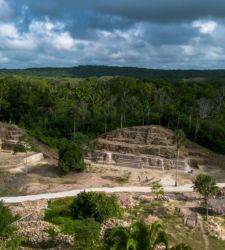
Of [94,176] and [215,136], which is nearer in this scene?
[94,176]

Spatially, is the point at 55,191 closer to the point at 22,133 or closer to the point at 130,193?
the point at 130,193

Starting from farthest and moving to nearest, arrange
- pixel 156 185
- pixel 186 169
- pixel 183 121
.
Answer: pixel 183 121 < pixel 186 169 < pixel 156 185

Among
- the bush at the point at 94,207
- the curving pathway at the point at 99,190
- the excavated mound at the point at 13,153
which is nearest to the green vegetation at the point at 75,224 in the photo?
the bush at the point at 94,207

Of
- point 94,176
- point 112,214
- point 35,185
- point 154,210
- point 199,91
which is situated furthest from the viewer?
point 199,91

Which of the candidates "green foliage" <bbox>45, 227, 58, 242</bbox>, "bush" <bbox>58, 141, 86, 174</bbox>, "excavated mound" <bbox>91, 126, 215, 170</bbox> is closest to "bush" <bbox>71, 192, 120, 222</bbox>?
"green foliage" <bbox>45, 227, 58, 242</bbox>

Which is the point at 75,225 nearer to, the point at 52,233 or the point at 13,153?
the point at 52,233

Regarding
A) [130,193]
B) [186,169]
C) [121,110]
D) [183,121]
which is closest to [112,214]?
[130,193]
